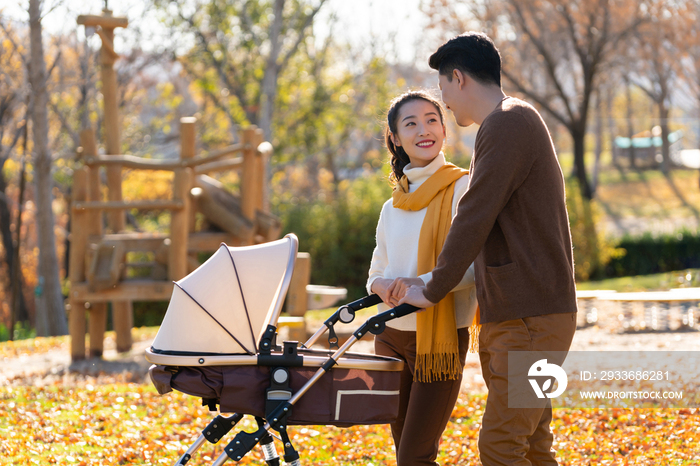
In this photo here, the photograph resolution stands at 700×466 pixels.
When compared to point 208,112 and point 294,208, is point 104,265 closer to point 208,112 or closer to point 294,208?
point 294,208

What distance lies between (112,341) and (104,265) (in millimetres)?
3907

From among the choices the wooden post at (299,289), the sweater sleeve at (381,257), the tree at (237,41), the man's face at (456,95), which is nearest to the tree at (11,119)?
the tree at (237,41)

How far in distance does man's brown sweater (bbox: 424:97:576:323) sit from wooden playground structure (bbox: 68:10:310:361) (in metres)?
5.07

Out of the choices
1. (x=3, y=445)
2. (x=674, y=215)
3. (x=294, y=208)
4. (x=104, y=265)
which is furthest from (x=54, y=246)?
(x=674, y=215)

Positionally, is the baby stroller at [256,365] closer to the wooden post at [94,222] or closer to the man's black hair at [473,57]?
the man's black hair at [473,57]

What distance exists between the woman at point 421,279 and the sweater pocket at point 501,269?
0.90 feet

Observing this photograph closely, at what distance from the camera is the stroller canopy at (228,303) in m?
2.67

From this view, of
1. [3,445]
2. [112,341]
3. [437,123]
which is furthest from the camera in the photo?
[112,341]

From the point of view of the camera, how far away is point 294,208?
16.3 metres

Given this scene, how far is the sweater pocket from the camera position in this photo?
245cm

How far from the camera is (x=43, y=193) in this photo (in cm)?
1129

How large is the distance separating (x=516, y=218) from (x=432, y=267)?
1.68 ft

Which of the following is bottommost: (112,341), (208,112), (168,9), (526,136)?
(112,341)

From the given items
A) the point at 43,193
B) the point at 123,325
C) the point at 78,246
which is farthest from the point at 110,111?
the point at 43,193
